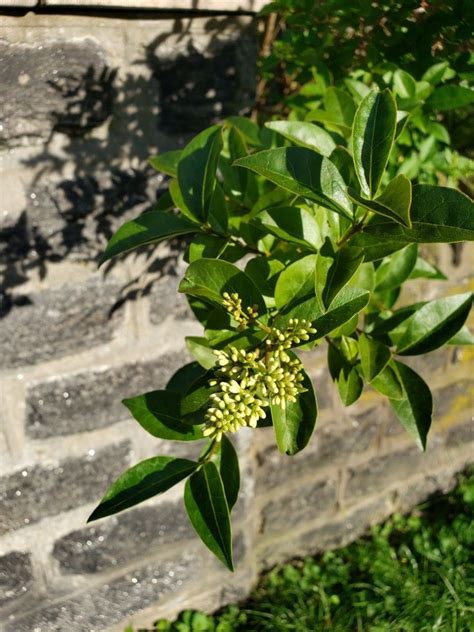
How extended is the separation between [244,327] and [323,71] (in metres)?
0.64

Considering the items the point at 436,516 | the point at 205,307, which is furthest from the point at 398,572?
the point at 205,307

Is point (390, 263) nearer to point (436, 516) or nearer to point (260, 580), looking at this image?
point (260, 580)

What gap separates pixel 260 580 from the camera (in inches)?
83.1

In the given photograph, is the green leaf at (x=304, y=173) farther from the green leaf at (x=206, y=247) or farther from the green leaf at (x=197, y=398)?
the green leaf at (x=197, y=398)

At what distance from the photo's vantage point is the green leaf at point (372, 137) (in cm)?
84

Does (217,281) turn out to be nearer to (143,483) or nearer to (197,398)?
(197,398)

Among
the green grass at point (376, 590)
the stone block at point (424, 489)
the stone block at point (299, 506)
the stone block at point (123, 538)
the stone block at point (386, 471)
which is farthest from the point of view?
the stone block at point (424, 489)

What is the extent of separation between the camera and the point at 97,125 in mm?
1349

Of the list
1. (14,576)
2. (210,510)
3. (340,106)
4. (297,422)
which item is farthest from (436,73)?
(14,576)

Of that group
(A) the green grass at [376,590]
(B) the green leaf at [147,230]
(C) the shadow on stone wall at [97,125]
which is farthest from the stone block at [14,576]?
(B) the green leaf at [147,230]

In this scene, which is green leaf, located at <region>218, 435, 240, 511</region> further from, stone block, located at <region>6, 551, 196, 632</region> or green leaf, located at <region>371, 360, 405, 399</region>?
stone block, located at <region>6, 551, 196, 632</region>

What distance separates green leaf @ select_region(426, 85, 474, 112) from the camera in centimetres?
113

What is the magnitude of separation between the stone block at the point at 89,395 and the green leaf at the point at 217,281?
2.46 feet

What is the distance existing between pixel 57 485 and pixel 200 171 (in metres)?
0.92
